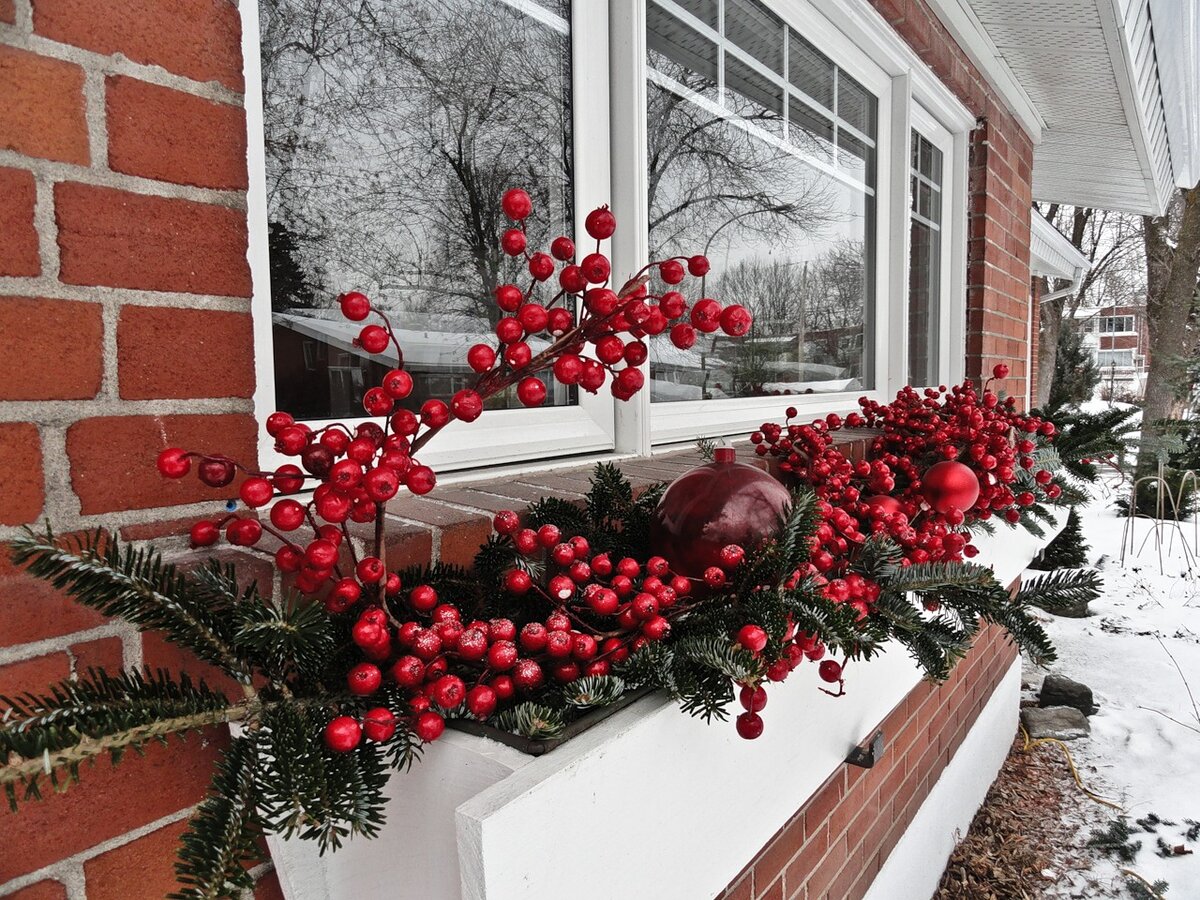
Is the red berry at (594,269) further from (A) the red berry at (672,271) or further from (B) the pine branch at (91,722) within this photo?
(B) the pine branch at (91,722)

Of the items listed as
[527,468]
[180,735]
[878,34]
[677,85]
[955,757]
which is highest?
[878,34]

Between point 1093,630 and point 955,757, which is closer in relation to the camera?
point 955,757

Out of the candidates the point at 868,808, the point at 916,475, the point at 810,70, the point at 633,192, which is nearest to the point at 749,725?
the point at 916,475

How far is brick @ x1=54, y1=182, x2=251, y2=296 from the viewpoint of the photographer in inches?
24.9

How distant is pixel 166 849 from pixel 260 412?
0.47 metres

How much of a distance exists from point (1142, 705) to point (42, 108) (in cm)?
405

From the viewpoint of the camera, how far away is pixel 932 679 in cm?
85

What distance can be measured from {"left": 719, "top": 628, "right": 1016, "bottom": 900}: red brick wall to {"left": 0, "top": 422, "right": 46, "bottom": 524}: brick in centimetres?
106

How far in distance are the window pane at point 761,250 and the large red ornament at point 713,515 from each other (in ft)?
2.38

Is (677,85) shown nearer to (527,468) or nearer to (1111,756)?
(527,468)

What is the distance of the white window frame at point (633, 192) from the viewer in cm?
91

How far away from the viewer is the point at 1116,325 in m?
32.8

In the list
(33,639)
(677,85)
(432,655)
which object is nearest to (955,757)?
(677,85)

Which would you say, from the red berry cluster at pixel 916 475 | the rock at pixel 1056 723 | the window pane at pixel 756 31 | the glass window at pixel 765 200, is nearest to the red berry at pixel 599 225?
the red berry cluster at pixel 916 475
